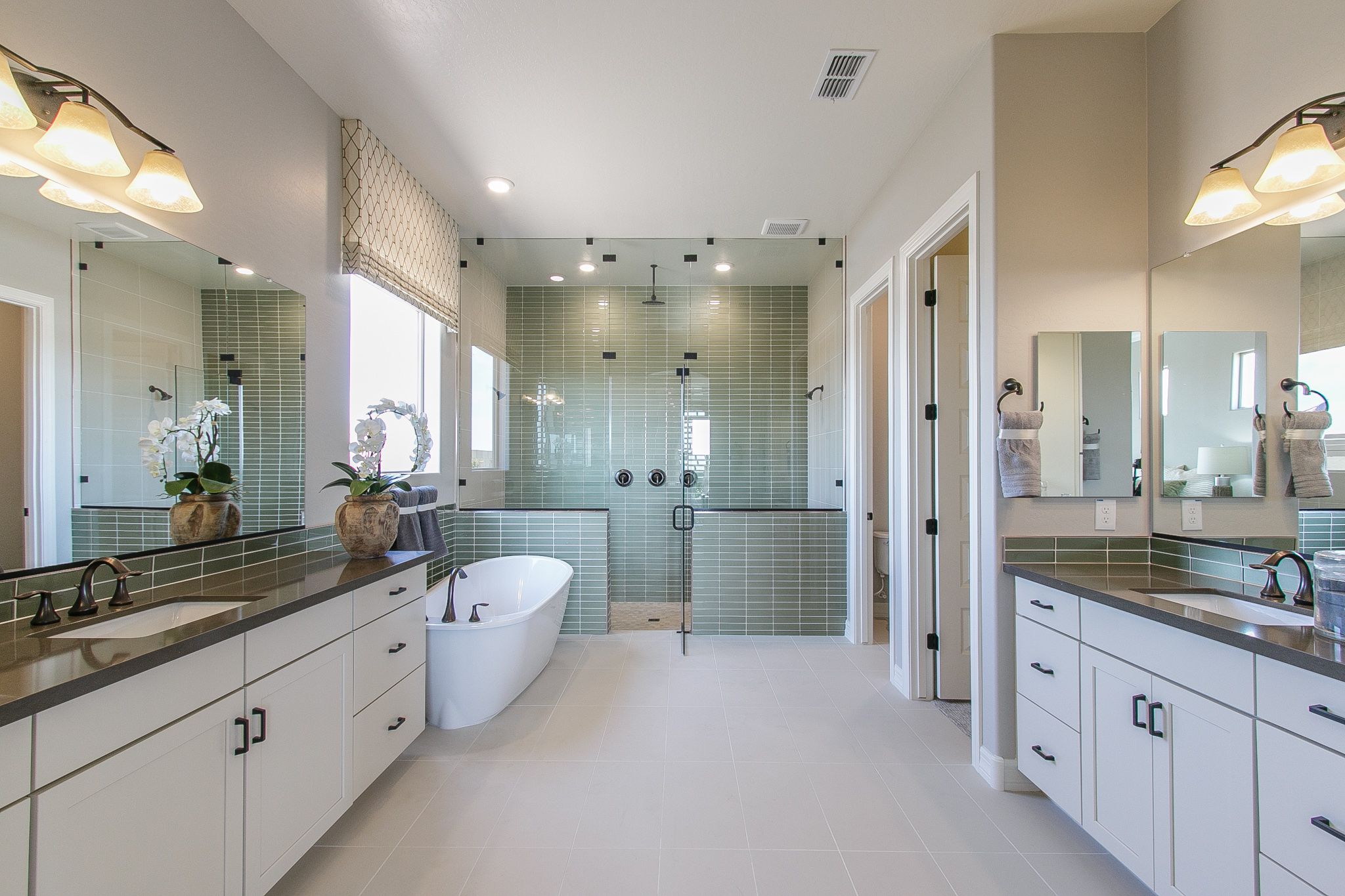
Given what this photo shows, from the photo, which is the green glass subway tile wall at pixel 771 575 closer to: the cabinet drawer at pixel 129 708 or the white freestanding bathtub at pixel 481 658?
the white freestanding bathtub at pixel 481 658

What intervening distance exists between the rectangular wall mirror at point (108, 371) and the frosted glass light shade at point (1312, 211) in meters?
3.37

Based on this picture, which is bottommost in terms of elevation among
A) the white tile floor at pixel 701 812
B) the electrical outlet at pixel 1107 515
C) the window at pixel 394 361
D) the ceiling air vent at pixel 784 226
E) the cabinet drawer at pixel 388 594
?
the white tile floor at pixel 701 812

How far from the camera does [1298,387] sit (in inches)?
62.4

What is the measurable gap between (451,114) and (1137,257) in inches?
116

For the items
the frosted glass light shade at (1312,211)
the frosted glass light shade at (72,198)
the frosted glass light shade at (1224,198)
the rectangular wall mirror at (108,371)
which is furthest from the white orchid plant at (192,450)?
the frosted glass light shade at (1312,211)

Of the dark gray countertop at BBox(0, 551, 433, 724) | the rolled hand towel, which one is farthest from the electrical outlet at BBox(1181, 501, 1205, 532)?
the rolled hand towel

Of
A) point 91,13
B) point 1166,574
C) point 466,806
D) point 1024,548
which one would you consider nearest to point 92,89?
point 91,13

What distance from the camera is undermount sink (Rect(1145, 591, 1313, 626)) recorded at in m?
1.45

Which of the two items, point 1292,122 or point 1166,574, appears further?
point 1166,574

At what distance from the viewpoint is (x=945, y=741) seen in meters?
2.55

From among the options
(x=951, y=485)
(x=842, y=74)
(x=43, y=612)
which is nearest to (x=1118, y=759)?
(x=951, y=485)

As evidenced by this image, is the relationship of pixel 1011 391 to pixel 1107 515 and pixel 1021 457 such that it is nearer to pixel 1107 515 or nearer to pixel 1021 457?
pixel 1021 457

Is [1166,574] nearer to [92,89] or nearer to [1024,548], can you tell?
[1024,548]

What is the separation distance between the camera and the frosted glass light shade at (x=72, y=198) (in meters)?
1.45
